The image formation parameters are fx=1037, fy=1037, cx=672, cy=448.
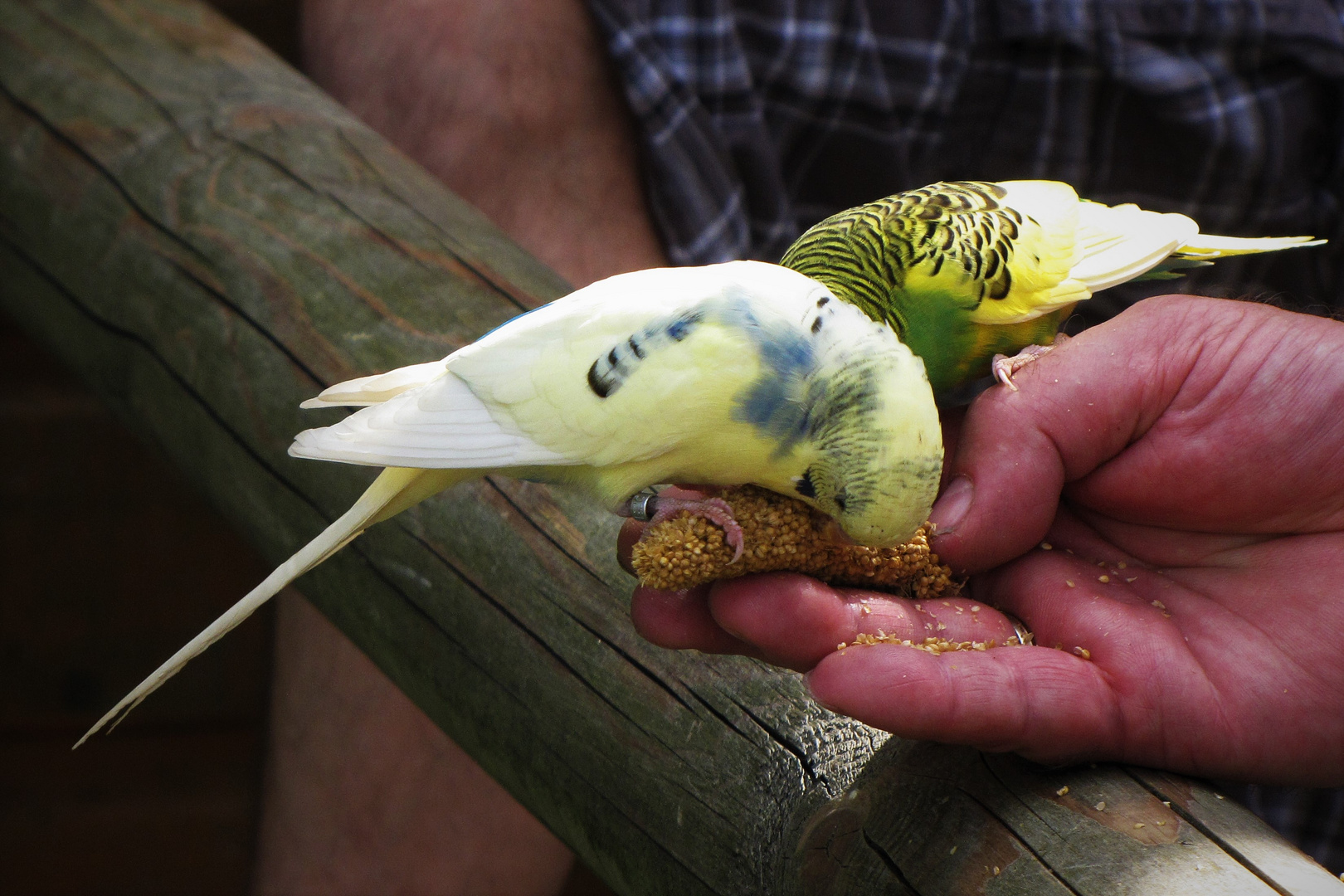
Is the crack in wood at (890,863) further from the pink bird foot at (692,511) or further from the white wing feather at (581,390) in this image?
the white wing feather at (581,390)

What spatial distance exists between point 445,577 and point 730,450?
0.49 metres

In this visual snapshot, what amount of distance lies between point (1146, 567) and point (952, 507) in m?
0.29

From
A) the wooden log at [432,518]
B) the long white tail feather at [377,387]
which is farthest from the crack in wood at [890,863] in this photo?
the long white tail feather at [377,387]

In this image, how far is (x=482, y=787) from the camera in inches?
Result: 83.0

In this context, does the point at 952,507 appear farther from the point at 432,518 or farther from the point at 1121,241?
the point at 432,518

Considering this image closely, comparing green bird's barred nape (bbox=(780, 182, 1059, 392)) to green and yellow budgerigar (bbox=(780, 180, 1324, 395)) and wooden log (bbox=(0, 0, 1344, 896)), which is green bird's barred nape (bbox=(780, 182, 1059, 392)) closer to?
green and yellow budgerigar (bbox=(780, 180, 1324, 395))

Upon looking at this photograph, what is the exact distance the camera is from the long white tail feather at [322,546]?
1144 mm

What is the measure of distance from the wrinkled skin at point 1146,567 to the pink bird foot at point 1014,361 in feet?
0.18

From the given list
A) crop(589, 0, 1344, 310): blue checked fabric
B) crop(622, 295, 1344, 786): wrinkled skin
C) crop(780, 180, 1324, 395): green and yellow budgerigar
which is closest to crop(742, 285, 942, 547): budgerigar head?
crop(622, 295, 1344, 786): wrinkled skin

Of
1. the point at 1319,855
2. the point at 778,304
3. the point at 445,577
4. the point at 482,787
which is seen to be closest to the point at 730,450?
the point at 778,304

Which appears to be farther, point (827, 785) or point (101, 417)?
point (101, 417)

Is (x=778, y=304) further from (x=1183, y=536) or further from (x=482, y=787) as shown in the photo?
(x=482, y=787)

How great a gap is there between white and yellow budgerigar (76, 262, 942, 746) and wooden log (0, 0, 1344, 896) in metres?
0.25

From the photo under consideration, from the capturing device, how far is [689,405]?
1.08m
